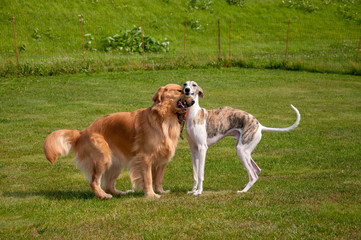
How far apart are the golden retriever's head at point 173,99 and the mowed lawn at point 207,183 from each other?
1.19m

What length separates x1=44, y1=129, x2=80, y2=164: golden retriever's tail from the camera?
241 inches

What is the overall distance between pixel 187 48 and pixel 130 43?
4.52 m

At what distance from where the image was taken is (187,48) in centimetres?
Result: 2888

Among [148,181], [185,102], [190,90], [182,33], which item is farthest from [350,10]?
[148,181]

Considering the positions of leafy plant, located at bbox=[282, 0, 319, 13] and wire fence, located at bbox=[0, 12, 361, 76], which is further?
leafy plant, located at bbox=[282, 0, 319, 13]

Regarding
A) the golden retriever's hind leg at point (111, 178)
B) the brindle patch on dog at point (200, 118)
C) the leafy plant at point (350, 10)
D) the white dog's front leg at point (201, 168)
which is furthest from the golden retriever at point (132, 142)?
the leafy plant at point (350, 10)

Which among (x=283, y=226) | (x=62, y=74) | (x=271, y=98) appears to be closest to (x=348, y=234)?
(x=283, y=226)

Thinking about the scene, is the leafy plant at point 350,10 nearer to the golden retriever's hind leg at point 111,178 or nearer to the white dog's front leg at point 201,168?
the white dog's front leg at point 201,168

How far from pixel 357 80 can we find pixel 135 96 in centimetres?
1048

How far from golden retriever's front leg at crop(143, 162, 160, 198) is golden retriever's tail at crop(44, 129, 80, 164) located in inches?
41.7

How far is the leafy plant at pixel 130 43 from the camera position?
2561cm

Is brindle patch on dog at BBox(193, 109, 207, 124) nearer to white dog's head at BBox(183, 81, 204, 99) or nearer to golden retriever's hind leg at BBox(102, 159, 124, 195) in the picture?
white dog's head at BBox(183, 81, 204, 99)

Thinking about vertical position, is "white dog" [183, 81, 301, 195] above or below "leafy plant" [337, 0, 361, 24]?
above

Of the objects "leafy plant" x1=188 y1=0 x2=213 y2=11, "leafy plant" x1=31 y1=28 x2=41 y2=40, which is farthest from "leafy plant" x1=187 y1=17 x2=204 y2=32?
"leafy plant" x1=31 y1=28 x2=41 y2=40
